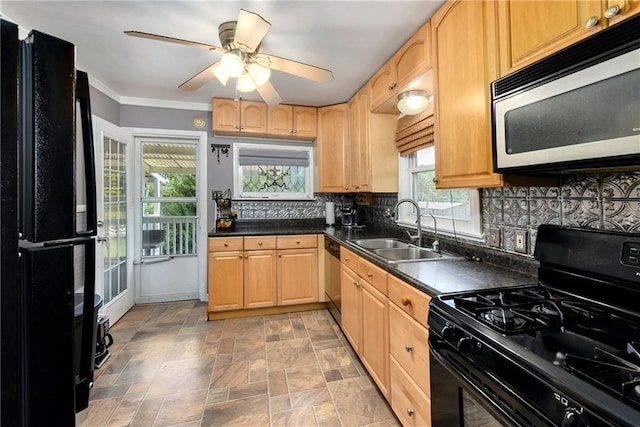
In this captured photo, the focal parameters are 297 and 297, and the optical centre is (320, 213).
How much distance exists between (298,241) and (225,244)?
745 millimetres

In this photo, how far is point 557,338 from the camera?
2.80 ft

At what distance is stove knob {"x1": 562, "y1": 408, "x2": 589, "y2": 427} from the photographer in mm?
606

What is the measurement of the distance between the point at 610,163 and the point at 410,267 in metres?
0.94

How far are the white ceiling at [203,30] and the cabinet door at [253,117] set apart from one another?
612 mm

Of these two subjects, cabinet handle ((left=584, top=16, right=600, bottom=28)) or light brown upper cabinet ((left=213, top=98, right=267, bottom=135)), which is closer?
cabinet handle ((left=584, top=16, right=600, bottom=28))

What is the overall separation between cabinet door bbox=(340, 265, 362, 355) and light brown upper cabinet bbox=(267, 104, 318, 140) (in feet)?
5.79

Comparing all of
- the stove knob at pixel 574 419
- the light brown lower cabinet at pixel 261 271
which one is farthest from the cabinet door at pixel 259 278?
the stove knob at pixel 574 419

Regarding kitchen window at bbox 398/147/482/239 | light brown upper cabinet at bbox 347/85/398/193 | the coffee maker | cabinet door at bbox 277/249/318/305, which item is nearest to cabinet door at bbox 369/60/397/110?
light brown upper cabinet at bbox 347/85/398/193

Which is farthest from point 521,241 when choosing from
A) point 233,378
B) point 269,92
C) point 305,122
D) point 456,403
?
point 305,122

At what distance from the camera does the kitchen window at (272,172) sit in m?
3.64

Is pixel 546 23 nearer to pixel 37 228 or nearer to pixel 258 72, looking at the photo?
pixel 258 72

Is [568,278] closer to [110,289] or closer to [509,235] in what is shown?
[509,235]

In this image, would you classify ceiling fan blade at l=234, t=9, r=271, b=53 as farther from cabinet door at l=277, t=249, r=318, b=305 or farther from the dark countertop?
cabinet door at l=277, t=249, r=318, b=305

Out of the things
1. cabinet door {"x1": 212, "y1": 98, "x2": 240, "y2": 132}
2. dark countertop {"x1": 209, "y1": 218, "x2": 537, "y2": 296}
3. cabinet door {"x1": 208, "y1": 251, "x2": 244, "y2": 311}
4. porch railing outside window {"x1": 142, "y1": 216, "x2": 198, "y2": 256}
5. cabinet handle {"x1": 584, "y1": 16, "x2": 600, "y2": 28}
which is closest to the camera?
cabinet handle {"x1": 584, "y1": 16, "x2": 600, "y2": 28}
